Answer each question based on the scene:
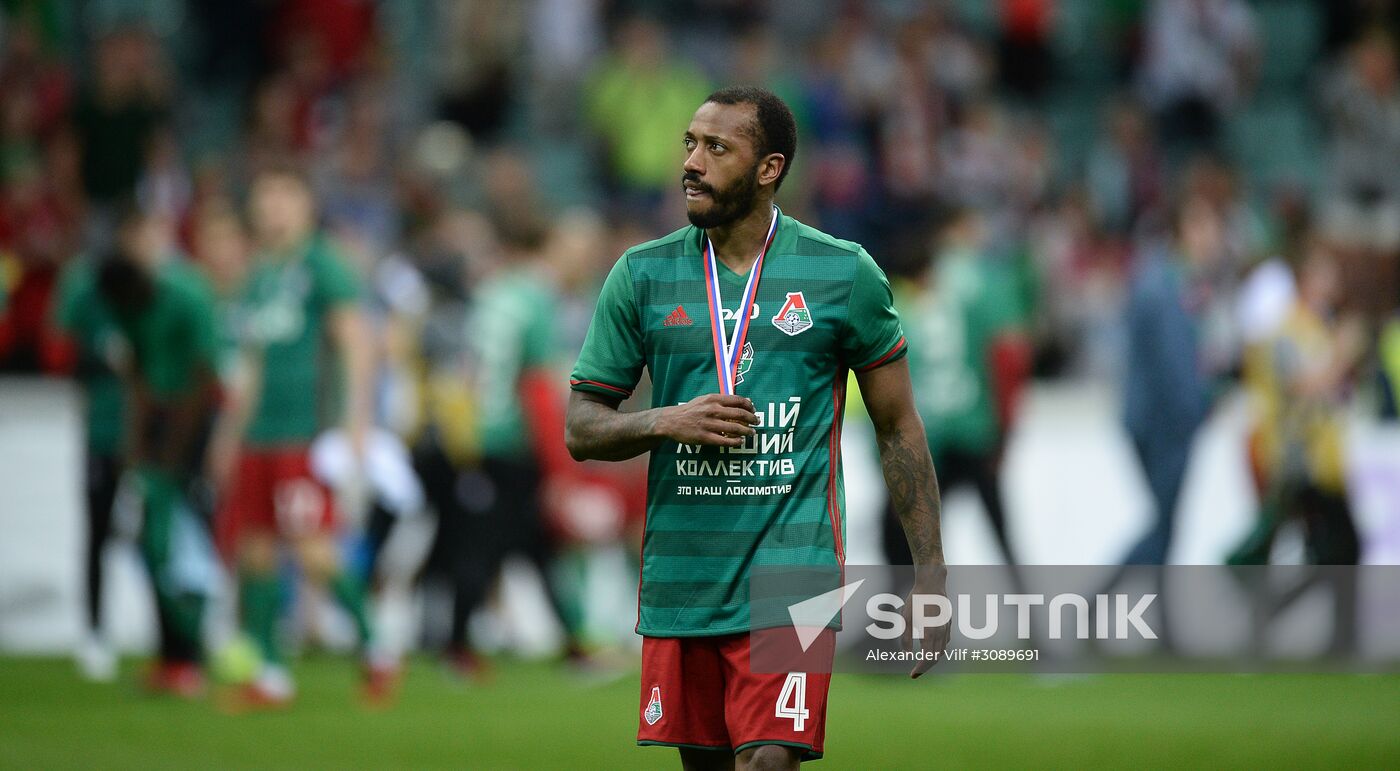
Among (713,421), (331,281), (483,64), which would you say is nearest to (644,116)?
(483,64)

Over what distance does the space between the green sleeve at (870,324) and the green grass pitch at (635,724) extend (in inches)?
128

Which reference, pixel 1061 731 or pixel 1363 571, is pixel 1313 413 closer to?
pixel 1363 571

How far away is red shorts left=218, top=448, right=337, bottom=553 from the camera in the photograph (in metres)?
10.2

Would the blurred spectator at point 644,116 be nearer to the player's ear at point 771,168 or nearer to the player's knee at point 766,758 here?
the player's ear at point 771,168

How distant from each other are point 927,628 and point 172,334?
7209 millimetres

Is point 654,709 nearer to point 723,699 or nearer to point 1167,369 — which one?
point 723,699

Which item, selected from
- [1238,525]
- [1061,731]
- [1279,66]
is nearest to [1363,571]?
[1238,525]

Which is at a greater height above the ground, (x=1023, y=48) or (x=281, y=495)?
(x=1023, y=48)

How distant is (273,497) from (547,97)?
1009cm

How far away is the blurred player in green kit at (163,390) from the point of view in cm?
1122

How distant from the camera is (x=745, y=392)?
5.29 m

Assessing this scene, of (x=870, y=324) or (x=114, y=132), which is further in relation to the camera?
(x=114, y=132)

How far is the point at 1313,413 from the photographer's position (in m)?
12.2

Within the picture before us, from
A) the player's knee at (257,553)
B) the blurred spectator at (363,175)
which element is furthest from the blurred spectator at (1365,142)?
the player's knee at (257,553)
